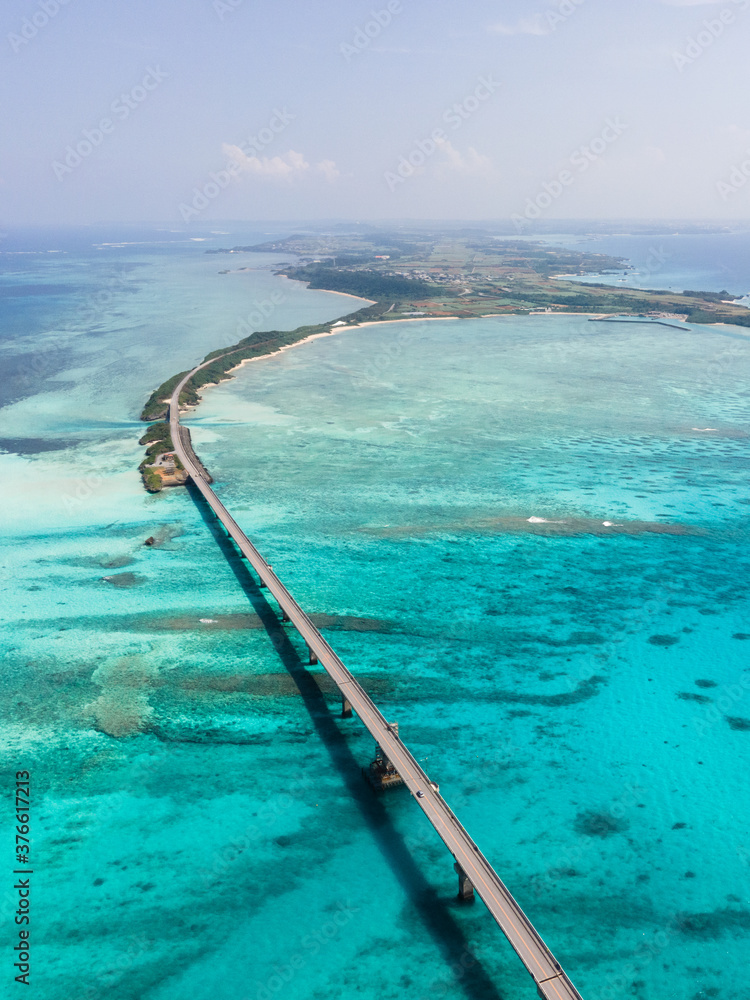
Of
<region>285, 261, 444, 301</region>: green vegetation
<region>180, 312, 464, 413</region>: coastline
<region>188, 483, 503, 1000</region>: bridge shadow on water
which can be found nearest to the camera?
<region>188, 483, 503, 1000</region>: bridge shadow on water

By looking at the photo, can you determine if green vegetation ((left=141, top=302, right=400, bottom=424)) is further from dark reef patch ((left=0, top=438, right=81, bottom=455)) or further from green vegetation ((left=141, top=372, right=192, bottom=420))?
dark reef patch ((left=0, top=438, right=81, bottom=455))

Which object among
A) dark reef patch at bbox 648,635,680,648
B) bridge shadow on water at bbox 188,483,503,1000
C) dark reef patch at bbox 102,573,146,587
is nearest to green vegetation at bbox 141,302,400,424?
dark reef patch at bbox 102,573,146,587

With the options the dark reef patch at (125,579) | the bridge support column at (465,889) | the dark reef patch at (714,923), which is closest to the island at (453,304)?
the dark reef patch at (125,579)

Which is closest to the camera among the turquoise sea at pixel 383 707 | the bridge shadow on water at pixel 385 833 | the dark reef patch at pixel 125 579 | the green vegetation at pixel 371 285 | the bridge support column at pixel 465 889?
the bridge shadow on water at pixel 385 833

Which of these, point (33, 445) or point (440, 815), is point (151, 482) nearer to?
point (33, 445)

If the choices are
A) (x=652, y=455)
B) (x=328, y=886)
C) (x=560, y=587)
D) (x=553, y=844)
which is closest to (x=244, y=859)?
(x=328, y=886)

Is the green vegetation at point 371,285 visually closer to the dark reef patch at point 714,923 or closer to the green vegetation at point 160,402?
the green vegetation at point 160,402

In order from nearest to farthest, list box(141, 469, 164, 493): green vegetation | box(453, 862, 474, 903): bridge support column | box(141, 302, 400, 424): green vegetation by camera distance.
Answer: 1. box(453, 862, 474, 903): bridge support column
2. box(141, 469, 164, 493): green vegetation
3. box(141, 302, 400, 424): green vegetation

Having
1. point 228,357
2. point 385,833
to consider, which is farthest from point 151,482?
point 228,357

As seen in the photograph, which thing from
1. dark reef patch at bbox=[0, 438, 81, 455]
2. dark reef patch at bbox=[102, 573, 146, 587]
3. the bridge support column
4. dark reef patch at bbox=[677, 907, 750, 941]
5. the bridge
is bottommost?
dark reef patch at bbox=[677, 907, 750, 941]
